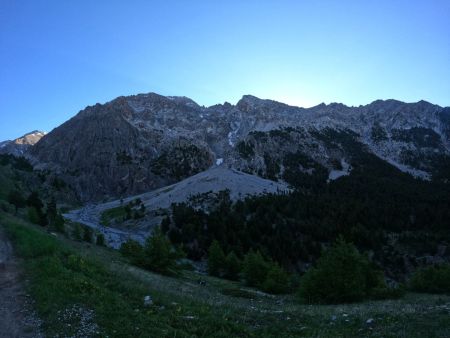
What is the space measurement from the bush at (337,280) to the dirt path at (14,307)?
1069 inches

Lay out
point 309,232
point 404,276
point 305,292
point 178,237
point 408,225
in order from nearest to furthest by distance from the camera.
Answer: point 305,292
point 404,276
point 178,237
point 309,232
point 408,225

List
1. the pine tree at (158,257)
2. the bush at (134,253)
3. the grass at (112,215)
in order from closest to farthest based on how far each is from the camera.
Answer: the pine tree at (158,257) → the bush at (134,253) → the grass at (112,215)

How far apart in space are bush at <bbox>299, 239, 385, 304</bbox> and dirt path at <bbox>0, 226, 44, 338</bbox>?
27.1 meters

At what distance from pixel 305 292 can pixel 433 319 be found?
1982cm

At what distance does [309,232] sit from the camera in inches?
5748

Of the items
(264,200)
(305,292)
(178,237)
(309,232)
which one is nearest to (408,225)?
(309,232)

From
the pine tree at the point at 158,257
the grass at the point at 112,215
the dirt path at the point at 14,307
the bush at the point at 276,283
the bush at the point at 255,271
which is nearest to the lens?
the dirt path at the point at 14,307

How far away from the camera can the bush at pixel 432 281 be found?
5538 centimetres

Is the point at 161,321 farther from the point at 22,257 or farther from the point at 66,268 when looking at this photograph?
the point at 22,257

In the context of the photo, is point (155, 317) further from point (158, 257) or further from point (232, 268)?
point (232, 268)

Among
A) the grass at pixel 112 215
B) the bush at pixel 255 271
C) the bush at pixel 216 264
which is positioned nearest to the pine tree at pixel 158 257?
the bush at pixel 255 271

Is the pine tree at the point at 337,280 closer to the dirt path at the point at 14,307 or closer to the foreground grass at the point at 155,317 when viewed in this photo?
the foreground grass at the point at 155,317

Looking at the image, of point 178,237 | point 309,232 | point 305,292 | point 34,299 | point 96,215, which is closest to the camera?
point 34,299

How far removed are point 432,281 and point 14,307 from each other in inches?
2301
